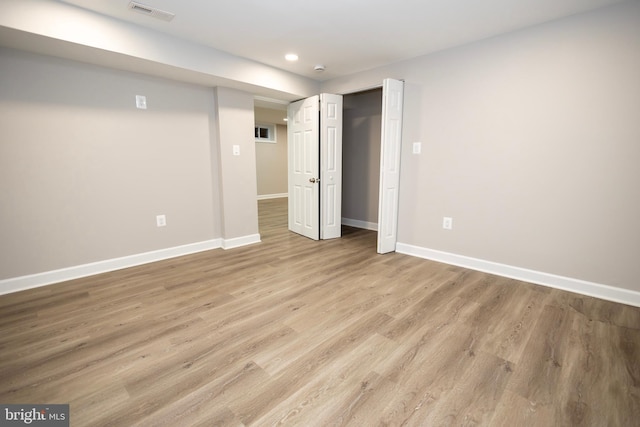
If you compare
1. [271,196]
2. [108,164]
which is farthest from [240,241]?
[271,196]

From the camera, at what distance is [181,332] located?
1998mm

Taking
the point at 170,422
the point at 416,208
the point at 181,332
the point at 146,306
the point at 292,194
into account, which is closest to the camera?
the point at 170,422

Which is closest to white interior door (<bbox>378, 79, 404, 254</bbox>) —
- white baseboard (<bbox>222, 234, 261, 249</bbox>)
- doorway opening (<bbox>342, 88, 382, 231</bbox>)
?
doorway opening (<bbox>342, 88, 382, 231</bbox>)

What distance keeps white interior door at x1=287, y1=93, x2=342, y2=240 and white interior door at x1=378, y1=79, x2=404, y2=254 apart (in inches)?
36.5

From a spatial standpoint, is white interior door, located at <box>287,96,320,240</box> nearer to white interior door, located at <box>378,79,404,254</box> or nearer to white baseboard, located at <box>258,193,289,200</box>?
white interior door, located at <box>378,79,404,254</box>

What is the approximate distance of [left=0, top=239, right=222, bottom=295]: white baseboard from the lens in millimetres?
2601

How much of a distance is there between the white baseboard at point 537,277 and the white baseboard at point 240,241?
2.15m

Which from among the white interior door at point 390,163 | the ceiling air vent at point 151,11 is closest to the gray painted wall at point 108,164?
the ceiling air vent at point 151,11

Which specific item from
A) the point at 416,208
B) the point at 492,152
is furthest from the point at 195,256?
the point at 492,152

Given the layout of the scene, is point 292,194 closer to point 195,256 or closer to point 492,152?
point 195,256

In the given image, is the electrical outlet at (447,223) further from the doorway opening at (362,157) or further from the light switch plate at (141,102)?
the light switch plate at (141,102)

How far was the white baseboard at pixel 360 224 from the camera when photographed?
507 centimetres

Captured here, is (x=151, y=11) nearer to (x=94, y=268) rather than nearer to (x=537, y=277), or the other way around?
(x=94, y=268)

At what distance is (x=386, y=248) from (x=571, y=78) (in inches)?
95.7
